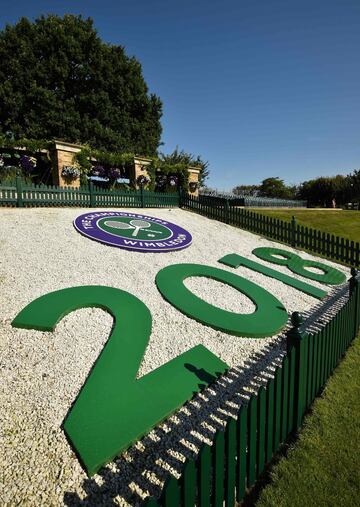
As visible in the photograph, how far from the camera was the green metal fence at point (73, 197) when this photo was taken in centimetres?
1197

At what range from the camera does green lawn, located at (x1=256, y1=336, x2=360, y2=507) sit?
9.35 ft

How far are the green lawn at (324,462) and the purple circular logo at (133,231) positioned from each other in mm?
6494

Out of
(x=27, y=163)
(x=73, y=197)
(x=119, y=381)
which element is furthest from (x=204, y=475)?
(x=27, y=163)

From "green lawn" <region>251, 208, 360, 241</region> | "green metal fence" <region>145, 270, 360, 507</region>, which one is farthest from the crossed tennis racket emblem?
"green lawn" <region>251, 208, 360, 241</region>

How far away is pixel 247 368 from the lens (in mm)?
4848

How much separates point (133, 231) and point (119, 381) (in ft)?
23.9

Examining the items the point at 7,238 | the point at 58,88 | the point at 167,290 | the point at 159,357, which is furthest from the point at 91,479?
the point at 58,88

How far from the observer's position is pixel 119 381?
414 centimetres

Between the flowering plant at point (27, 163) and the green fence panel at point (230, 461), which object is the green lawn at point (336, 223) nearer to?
the flowering plant at point (27, 163)

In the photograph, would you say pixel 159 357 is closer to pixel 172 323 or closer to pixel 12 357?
pixel 172 323

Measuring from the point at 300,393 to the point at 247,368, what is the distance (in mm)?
1222

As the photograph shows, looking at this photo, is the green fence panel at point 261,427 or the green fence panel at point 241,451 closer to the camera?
the green fence panel at point 241,451

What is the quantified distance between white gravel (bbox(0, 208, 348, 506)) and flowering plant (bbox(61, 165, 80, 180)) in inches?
333

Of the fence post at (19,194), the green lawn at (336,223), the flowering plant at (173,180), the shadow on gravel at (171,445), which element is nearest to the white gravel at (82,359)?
the shadow on gravel at (171,445)
